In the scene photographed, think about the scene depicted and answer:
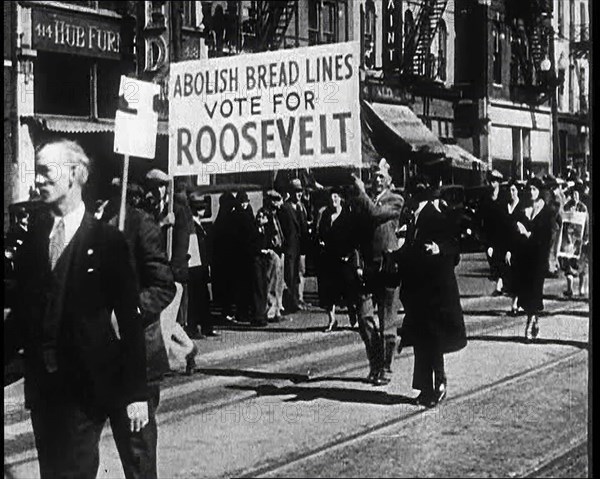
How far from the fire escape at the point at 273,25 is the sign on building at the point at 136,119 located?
1.74 feet

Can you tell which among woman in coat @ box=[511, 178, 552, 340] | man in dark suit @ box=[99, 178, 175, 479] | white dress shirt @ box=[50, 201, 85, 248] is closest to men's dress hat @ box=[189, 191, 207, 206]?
man in dark suit @ box=[99, 178, 175, 479]

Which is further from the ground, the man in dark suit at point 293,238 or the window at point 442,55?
the window at point 442,55

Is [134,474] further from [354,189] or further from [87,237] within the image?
[354,189]

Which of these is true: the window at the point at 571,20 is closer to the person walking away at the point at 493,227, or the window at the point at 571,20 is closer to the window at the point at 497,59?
the window at the point at 497,59

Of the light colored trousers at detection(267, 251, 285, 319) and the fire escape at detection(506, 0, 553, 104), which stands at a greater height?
the fire escape at detection(506, 0, 553, 104)

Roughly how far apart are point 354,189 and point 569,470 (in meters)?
1.63

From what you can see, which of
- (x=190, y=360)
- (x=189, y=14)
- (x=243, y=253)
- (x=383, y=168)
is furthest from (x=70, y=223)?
(x=243, y=253)

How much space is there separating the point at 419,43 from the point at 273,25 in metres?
0.67

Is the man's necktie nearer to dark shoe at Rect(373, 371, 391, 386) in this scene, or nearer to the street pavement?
the street pavement

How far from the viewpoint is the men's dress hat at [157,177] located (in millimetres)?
4968

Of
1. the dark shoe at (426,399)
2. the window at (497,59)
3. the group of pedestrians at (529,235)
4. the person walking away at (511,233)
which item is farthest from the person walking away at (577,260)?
the dark shoe at (426,399)

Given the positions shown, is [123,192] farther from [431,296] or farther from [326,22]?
[431,296]

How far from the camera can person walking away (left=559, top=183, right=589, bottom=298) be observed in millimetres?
5645

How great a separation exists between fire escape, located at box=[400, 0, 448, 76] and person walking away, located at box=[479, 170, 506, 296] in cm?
64
